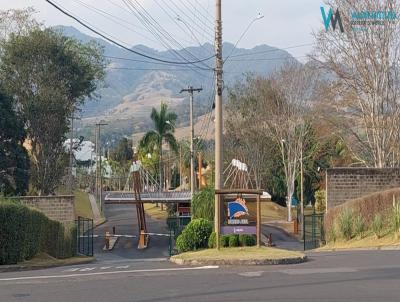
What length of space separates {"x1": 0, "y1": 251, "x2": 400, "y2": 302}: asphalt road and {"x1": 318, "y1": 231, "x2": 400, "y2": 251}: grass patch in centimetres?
1069

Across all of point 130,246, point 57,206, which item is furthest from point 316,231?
point 130,246

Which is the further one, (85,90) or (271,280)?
(85,90)

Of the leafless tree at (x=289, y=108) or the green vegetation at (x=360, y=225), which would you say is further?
the leafless tree at (x=289, y=108)

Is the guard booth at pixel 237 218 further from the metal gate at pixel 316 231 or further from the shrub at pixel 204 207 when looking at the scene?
the metal gate at pixel 316 231

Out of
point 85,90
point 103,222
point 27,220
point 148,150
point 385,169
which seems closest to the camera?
point 27,220

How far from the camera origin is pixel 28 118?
197 feet

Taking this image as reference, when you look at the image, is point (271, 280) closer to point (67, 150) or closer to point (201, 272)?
point (201, 272)

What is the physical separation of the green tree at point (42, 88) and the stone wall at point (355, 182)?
1156 inches

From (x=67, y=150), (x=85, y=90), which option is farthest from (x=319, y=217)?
(x=67, y=150)

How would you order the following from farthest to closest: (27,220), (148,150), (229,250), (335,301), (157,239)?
(148,150) → (157,239) → (27,220) → (229,250) → (335,301)

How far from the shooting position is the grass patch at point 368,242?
30.1 m

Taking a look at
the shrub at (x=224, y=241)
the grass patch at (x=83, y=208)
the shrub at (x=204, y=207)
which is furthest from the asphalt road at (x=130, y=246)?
the shrub at (x=224, y=241)

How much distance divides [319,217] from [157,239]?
73.3 ft

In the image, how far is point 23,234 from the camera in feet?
94.0
